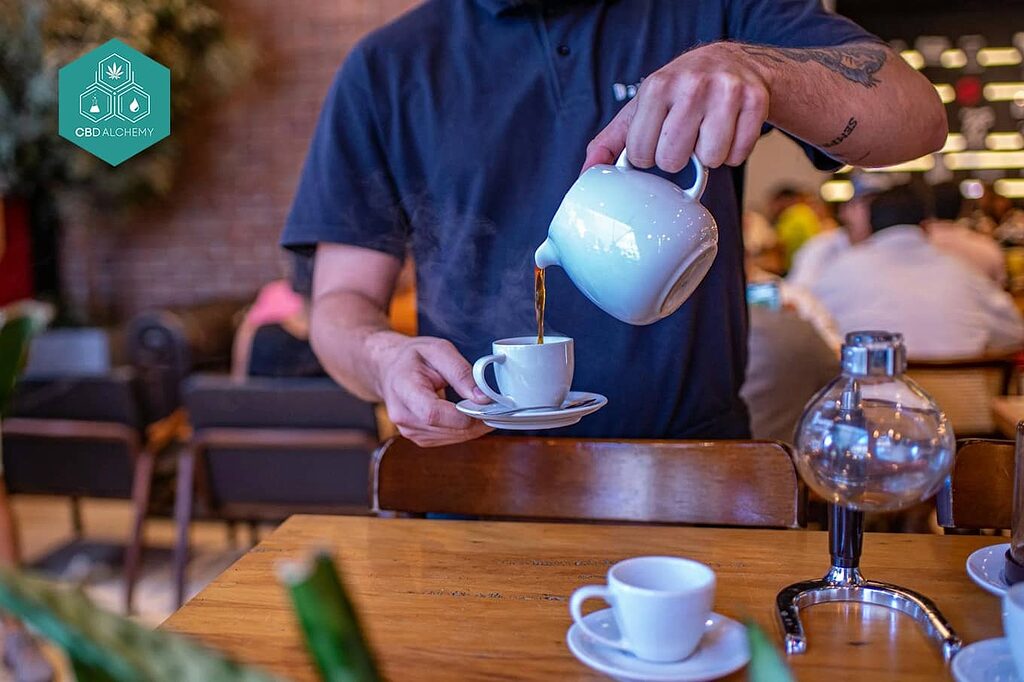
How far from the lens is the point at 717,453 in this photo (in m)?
1.12

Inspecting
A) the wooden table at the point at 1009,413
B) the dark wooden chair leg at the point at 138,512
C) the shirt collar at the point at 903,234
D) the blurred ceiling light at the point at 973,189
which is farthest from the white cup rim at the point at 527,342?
the blurred ceiling light at the point at 973,189

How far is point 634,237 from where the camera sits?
84 centimetres

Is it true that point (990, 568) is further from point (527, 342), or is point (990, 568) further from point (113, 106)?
point (113, 106)

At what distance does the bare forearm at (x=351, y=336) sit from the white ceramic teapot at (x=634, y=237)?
1.23ft

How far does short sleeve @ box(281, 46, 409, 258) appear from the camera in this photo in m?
1.30

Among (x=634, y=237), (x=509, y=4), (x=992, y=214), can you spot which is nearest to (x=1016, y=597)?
(x=634, y=237)

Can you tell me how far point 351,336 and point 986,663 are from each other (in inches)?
33.3

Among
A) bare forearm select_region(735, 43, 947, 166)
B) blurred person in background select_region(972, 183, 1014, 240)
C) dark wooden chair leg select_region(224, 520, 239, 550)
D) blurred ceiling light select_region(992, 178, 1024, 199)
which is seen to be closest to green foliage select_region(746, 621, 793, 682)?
bare forearm select_region(735, 43, 947, 166)

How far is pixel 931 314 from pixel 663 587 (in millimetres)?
2565

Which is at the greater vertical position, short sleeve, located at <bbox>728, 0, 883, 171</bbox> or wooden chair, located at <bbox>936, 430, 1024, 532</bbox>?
short sleeve, located at <bbox>728, 0, 883, 171</bbox>

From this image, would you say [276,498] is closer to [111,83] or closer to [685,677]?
[111,83]

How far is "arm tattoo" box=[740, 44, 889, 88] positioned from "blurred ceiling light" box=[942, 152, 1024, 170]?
5.87 meters

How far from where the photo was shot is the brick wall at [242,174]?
4605mm

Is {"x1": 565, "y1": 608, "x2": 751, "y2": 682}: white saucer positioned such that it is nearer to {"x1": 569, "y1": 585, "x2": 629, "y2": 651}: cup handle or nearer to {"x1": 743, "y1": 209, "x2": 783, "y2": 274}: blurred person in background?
{"x1": 569, "y1": 585, "x2": 629, "y2": 651}: cup handle
